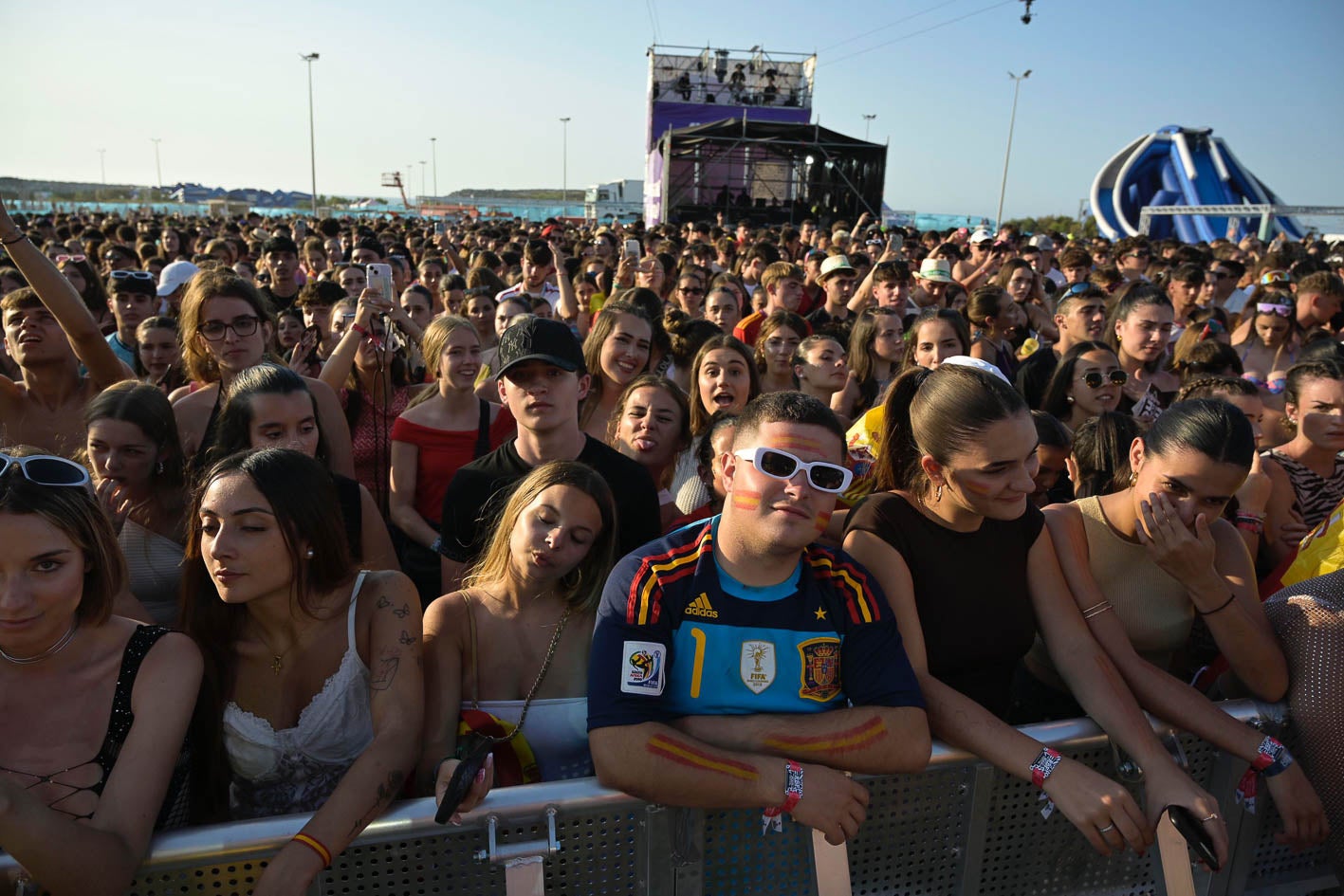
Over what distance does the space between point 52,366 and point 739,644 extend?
3.60 metres

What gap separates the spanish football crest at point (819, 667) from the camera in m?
1.92

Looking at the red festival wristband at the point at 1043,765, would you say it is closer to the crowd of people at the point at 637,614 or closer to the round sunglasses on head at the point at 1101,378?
the crowd of people at the point at 637,614

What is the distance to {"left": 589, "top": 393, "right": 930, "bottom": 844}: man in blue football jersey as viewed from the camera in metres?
1.79

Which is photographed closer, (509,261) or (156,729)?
(156,729)

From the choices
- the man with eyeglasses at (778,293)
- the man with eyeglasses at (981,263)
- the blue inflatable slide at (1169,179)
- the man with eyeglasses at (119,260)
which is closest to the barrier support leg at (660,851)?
the man with eyeglasses at (778,293)

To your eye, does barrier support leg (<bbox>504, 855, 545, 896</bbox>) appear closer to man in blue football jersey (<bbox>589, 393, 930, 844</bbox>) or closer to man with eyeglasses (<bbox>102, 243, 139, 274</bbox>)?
man in blue football jersey (<bbox>589, 393, 930, 844</bbox>)

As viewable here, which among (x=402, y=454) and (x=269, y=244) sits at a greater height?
(x=269, y=244)

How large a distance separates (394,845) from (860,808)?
3.37 ft

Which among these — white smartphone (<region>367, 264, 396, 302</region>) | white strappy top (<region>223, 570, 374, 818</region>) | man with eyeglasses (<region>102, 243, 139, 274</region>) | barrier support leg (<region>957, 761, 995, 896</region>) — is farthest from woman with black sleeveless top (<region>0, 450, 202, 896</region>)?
man with eyeglasses (<region>102, 243, 139, 274</region>)

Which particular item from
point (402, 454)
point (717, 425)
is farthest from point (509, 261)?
point (717, 425)

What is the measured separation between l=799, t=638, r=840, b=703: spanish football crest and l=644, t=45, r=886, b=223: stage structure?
21243 millimetres

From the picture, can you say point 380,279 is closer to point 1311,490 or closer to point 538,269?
point 538,269

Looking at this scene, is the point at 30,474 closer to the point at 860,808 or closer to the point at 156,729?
the point at 156,729

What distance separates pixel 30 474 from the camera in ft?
6.16
